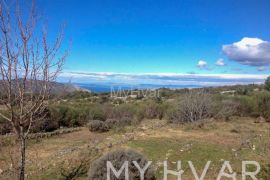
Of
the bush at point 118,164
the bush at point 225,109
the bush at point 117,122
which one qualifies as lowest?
the bush at point 117,122

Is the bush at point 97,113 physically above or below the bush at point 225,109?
below

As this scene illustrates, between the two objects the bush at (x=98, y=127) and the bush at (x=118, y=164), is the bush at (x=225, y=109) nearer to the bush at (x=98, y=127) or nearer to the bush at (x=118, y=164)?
the bush at (x=98, y=127)

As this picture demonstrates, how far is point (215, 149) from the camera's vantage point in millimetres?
10492

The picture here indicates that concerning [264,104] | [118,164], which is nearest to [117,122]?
[264,104]

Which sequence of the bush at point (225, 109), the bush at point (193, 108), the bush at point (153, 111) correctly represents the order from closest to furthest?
the bush at point (193, 108) < the bush at point (225, 109) < the bush at point (153, 111)

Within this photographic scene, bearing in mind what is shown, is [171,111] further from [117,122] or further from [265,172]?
[265,172]

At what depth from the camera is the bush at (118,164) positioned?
623 cm

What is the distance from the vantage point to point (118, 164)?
21.0 feet

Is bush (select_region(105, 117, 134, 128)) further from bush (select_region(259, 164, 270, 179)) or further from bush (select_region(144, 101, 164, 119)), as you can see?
bush (select_region(259, 164, 270, 179))

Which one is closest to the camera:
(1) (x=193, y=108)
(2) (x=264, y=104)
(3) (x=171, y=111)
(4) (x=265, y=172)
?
(4) (x=265, y=172)

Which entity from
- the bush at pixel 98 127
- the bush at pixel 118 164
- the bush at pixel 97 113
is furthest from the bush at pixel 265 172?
the bush at pixel 97 113

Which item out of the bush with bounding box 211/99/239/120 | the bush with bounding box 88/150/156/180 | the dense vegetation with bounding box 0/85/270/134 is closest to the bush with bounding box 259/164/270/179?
the bush with bounding box 88/150/156/180

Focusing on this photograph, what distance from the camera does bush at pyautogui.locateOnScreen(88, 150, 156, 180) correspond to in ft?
20.5

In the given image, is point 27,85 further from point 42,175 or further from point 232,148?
point 232,148
